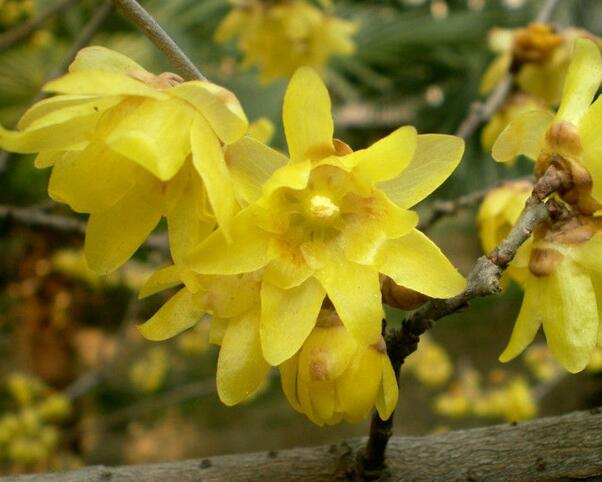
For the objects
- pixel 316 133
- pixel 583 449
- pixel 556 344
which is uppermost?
pixel 316 133

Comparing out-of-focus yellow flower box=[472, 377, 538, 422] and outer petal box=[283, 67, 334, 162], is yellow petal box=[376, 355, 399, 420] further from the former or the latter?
out-of-focus yellow flower box=[472, 377, 538, 422]

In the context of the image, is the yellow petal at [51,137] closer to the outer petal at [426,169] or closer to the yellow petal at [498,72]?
the outer petal at [426,169]

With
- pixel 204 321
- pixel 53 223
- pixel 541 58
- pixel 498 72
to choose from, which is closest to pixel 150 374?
pixel 204 321

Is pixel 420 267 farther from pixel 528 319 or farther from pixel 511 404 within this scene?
pixel 511 404

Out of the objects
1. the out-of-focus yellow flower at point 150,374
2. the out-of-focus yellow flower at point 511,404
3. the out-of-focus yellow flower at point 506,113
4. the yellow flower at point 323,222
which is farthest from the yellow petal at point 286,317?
the out-of-focus yellow flower at point 150,374

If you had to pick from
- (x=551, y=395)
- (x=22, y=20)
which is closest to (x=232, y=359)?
(x=22, y=20)

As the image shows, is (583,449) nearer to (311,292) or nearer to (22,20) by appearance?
(311,292)
